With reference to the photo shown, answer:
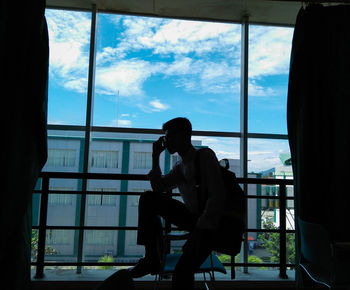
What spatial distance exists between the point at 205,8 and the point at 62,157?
2197 mm

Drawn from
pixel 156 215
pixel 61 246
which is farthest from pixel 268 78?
pixel 61 246

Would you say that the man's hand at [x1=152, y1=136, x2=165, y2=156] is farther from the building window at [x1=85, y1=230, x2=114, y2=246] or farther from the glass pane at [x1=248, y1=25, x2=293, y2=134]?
the glass pane at [x1=248, y1=25, x2=293, y2=134]

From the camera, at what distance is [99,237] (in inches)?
113

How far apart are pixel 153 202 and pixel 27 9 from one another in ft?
4.23

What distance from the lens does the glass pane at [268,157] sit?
3.11m

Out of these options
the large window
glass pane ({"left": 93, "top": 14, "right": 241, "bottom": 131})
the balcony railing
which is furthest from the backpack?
glass pane ({"left": 93, "top": 14, "right": 241, "bottom": 131})

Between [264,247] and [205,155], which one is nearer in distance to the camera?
[205,155]

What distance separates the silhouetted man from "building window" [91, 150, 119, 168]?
1.56 metres

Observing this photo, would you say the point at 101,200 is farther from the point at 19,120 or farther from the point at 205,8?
the point at 205,8

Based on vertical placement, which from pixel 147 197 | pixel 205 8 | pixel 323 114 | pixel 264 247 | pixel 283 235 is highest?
pixel 205 8

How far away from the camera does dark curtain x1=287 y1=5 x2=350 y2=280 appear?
76.7 inches

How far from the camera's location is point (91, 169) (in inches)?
116

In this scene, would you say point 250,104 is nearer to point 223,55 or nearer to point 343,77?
point 223,55

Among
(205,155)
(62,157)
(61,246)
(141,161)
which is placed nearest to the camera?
(205,155)
